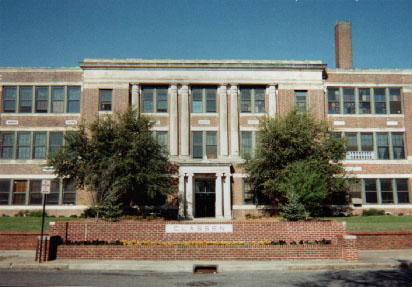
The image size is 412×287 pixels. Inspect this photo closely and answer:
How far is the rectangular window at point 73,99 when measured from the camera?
111 feet

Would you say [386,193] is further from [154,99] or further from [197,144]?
[154,99]

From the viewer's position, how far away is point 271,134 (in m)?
28.3

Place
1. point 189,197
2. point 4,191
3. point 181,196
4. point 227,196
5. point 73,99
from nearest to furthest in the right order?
1. point 181,196
2. point 189,197
3. point 227,196
4. point 4,191
5. point 73,99

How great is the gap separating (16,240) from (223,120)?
19.6 metres

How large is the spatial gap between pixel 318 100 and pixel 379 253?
738 inches

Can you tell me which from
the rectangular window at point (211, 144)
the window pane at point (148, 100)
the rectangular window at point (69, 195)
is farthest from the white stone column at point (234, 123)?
the rectangular window at point (69, 195)

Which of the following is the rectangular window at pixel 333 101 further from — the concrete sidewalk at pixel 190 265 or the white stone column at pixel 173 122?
the concrete sidewalk at pixel 190 265

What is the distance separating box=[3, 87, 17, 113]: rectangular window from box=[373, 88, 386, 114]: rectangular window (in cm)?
3103

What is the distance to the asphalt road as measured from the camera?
11422 mm

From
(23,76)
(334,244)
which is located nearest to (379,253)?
(334,244)

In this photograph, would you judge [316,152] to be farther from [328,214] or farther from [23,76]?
[23,76]

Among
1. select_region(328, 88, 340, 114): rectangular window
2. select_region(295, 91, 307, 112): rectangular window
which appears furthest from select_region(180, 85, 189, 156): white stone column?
select_region(328, 88, 340, 114): rectangular window

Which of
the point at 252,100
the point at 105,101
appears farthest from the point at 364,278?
the point at 105,101

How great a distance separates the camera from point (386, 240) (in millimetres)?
18109
